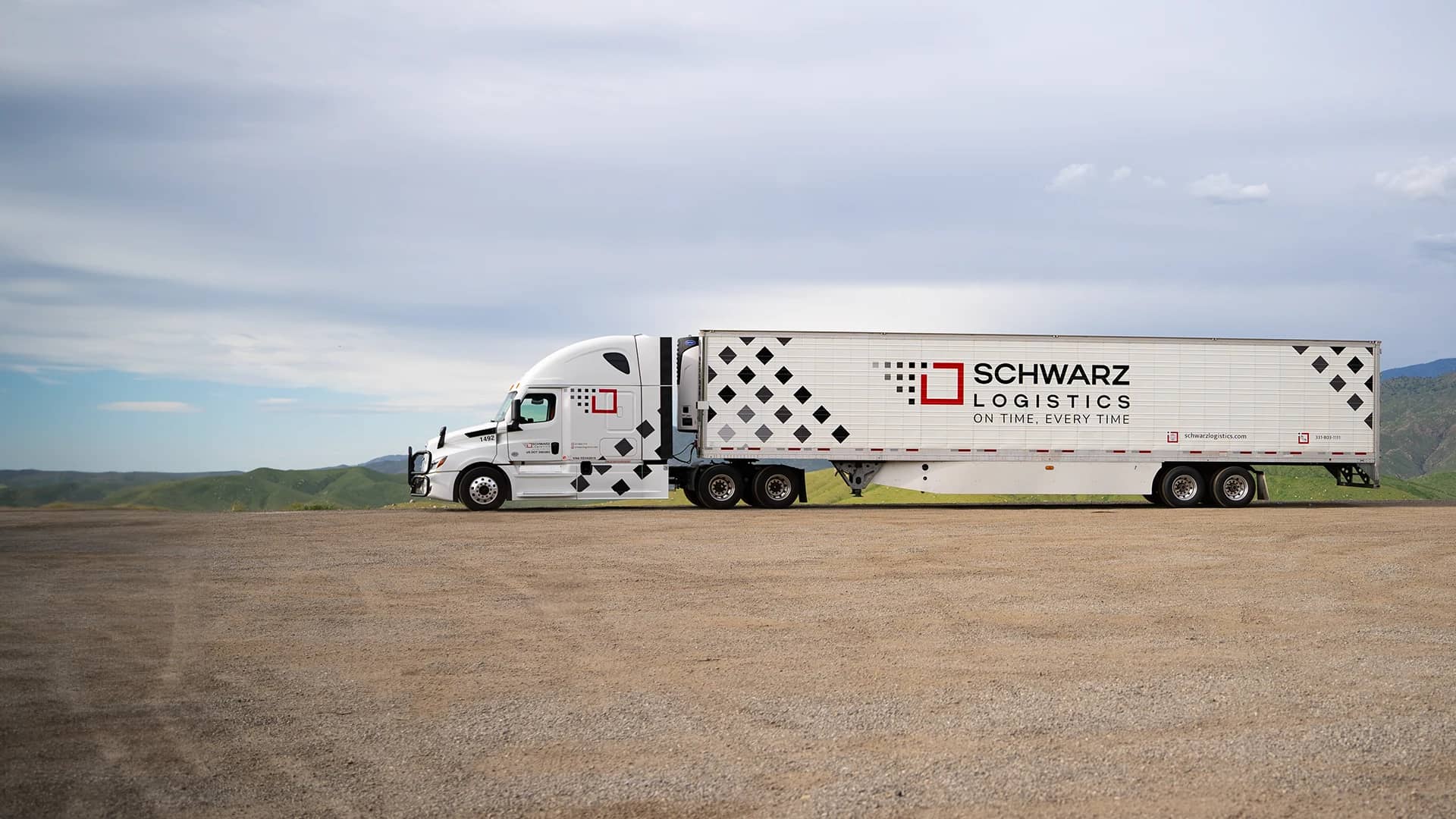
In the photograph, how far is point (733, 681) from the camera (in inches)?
347

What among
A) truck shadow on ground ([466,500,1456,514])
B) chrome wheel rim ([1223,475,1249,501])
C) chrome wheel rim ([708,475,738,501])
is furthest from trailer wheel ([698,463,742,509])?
chrome wheel rim ([1223,475,1249,501])

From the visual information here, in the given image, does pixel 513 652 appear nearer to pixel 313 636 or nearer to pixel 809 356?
pixel 313 636

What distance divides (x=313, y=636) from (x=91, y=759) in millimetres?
3907

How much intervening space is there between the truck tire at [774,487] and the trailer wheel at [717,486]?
1.70ft

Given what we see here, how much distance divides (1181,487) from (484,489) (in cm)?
1582

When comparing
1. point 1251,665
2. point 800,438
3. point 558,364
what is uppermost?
point 558,364

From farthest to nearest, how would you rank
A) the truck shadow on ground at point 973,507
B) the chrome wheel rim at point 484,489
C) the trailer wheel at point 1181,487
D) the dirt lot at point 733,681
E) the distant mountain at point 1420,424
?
the distant mountain at point 1420,424 → the trailer wheel at point 1181,487 → the truck shadow on ground at point 973,507 → the chrome wheel rim at point 484,489 → the dirt lot at point 733,681

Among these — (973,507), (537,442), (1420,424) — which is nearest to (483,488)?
(537,442)

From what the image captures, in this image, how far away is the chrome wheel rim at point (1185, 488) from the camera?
87.0 feet

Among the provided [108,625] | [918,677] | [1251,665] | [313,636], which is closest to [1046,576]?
[1251,665]

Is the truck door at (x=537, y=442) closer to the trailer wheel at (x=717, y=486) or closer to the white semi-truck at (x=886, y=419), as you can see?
the white semi-truck at (x=886, y=419)

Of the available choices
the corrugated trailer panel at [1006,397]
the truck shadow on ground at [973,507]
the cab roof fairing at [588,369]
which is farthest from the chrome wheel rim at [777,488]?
the cab roof fairing at [588,369]

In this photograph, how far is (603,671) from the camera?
30.2ft

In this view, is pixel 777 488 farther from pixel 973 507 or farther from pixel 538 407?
pixel 538 407
